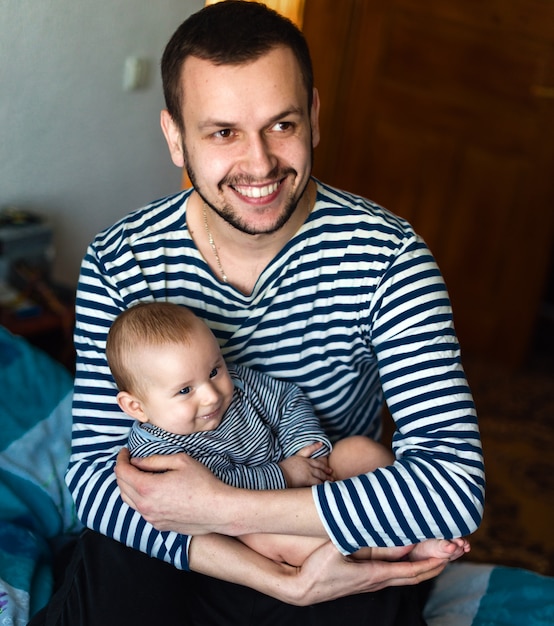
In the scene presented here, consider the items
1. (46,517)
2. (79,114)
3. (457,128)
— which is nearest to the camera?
(46,517)

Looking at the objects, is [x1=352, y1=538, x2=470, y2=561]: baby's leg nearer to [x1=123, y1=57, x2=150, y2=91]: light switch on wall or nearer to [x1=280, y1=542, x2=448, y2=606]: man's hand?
[x1=280, y1=542, x2=448, y2=606]: man's hand

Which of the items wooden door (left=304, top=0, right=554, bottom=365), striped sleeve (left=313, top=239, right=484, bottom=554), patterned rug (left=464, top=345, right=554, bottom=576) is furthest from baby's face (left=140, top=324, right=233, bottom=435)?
wooden door (left=304, top=0, right=554, bottom=365)

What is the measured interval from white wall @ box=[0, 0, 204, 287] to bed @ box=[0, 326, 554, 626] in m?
0.71

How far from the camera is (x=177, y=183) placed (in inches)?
111

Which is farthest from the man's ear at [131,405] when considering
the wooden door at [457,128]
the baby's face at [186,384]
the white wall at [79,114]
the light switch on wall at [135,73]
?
the wooden door at [457,128]

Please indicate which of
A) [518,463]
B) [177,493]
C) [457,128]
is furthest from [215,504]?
[457,128]

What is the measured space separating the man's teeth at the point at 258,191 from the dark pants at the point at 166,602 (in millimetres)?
645

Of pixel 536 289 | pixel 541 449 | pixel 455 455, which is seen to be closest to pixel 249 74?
pixel 455 455

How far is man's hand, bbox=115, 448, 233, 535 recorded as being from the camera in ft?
4.10

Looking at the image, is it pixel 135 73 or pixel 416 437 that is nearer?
pixel 416 437

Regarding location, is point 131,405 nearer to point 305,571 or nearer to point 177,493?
point 177,493

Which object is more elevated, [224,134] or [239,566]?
[224,134]

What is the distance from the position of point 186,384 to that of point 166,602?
36 cm

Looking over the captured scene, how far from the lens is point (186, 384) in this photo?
1.30 m
